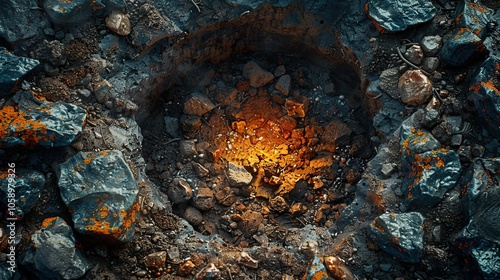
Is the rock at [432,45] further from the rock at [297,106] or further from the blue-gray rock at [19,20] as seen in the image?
the blue-gray rock at [19,20]

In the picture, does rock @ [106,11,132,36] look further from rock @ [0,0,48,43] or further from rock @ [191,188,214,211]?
rock @ [191,188,214,211]

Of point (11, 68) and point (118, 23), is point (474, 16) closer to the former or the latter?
point (118, 23)

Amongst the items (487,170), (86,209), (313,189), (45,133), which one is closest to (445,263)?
(487,170)

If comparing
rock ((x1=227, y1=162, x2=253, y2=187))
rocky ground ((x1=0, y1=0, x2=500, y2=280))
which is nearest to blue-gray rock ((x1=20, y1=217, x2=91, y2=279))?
rocky ground ((x1=0, y1=0, x2=500, y2=280))

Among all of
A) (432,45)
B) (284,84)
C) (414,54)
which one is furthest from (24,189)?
(432,45)

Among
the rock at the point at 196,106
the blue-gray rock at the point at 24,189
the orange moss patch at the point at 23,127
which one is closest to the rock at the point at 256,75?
the rock at the point at 196,106

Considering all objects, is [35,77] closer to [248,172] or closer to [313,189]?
[248,172]

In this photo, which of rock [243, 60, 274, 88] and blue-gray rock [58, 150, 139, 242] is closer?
blue-gray rock [58, 150, 139, 242]
